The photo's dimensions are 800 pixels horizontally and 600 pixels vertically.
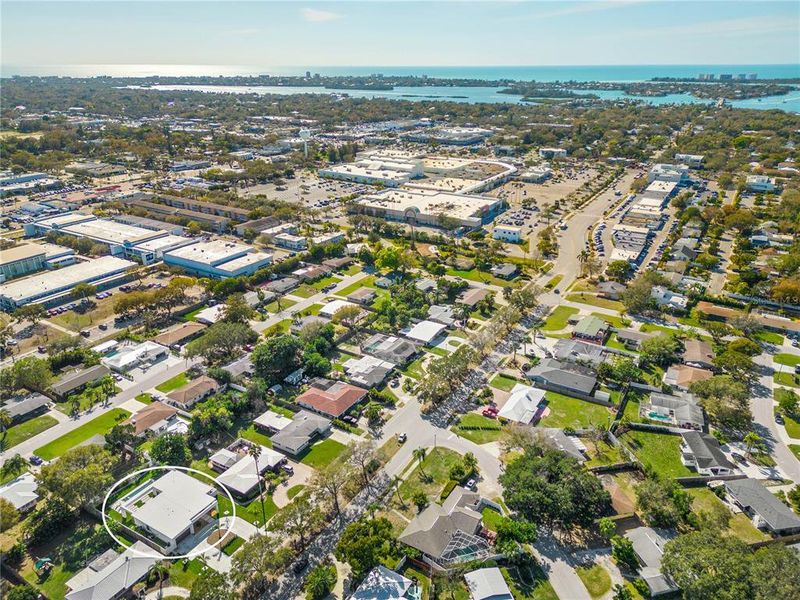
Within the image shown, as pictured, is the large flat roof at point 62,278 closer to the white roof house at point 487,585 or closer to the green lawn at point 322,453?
the green lawn at point 322,453

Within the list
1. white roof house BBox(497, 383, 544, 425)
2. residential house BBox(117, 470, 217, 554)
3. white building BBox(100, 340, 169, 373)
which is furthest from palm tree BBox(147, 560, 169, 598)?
white roof house BBox(497, 383, 544, 425)

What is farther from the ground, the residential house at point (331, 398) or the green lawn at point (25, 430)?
the residential house at point (331, 398)

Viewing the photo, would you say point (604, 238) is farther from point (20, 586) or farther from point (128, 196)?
point (128, 196)

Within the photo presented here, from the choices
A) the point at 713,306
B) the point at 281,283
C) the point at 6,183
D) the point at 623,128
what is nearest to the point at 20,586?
the point at 281,283

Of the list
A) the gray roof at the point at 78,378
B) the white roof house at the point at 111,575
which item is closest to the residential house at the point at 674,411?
the white roof house at the point at 111,575

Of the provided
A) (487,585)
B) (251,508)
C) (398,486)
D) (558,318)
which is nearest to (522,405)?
(398,486)
